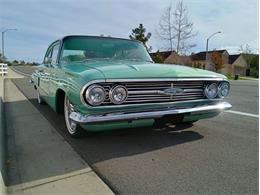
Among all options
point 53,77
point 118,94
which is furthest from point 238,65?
point 118,94

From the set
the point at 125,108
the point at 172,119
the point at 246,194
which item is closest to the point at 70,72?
the point at 125,108

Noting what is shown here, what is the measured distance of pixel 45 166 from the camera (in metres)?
3.00

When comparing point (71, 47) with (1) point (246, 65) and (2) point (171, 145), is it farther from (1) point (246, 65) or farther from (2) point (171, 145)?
(1) point (246, 65)

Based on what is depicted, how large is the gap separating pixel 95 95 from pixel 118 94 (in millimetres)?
284

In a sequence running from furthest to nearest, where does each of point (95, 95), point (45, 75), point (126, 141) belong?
point (45, 75) → point (126, 141) → point (95, 95)

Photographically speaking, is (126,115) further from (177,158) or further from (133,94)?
(177,158)

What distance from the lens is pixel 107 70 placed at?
3168mm

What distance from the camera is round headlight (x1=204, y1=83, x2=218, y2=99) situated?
3780 millimetres

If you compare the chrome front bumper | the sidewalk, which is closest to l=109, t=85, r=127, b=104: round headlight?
the chrome front bumper

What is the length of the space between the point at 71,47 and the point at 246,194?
3.51 m

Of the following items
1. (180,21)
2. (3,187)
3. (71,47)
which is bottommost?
(3,187)

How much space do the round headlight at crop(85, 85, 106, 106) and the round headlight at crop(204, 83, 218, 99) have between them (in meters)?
1.64

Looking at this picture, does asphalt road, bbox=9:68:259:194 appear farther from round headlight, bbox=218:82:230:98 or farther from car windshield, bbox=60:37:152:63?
car windshield, bbox=60:37:152:63

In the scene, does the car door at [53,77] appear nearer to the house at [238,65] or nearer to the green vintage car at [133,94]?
the green vintage car at [133,94]
